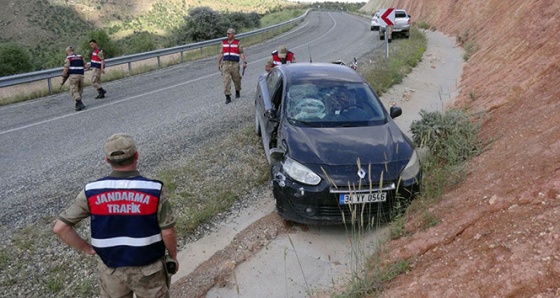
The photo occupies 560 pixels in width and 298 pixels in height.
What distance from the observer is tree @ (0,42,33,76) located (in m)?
30.3

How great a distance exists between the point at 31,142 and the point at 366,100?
6.80 m

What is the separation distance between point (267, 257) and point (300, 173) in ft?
3.19

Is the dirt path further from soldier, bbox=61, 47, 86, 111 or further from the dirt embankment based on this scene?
soldier, bbox=61, 47, 86, 111

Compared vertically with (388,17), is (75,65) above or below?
below

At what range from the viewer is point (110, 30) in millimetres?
64938

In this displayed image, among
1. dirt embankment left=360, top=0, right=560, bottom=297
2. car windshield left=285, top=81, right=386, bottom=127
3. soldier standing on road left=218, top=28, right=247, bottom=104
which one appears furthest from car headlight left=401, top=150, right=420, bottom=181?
soldier standing on road left=218, top=28, right=247, bottom=104

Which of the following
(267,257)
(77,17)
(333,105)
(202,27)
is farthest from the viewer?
(77,17)

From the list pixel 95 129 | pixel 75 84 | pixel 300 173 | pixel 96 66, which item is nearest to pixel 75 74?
pixel 75 84

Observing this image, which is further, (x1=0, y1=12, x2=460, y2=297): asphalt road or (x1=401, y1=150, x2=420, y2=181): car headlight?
(x1=401, y1=150, x2=420, y2=181): car headlight

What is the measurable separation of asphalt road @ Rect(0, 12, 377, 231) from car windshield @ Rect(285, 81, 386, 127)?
95.7 inches

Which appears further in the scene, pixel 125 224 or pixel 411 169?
pixel 411 169

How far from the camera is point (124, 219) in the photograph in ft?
8.99

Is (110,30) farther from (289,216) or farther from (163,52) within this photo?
(289,216)

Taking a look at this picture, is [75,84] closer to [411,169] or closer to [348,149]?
[348,149]
